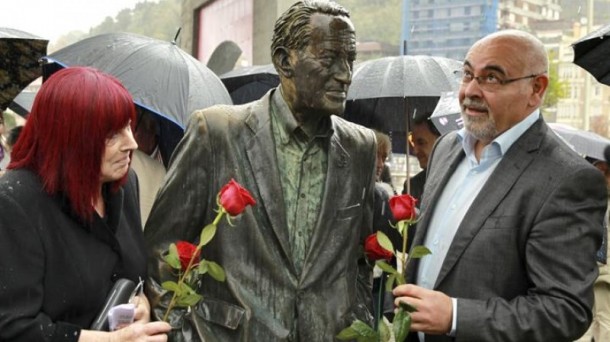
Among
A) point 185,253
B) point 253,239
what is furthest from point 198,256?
point 253,239

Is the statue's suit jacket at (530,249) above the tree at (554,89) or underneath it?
above

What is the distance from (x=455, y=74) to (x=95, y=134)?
13.8 ft

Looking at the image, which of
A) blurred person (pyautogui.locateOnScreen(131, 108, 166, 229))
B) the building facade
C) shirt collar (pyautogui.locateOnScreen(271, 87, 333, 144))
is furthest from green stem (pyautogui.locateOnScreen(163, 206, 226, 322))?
the building facade

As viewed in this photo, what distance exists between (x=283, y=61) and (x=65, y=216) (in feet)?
2.83

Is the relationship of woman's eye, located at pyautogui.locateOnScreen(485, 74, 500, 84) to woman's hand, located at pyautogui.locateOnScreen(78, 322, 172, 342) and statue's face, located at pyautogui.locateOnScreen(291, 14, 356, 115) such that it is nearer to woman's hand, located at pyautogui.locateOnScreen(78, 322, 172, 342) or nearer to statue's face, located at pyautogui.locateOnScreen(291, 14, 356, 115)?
statue's face, located at pyautogui.locateOnScreen(291, 14, 356, 115)

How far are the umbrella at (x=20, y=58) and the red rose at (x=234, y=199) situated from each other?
13.8 feet

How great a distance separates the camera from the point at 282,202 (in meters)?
3.25

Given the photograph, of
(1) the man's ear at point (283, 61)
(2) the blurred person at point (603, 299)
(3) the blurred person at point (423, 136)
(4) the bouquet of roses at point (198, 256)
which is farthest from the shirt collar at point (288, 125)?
(2) the blurred person at point (603, 299)

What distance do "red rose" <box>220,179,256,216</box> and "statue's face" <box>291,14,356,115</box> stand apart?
0.48m

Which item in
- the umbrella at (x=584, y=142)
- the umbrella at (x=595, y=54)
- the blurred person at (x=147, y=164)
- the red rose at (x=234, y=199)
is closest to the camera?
the red rose at (x=234, y=199)

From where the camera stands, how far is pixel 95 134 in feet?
9.87

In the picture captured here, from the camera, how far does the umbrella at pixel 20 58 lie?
673 cm

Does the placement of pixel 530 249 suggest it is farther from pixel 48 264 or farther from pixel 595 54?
pixel 595 54

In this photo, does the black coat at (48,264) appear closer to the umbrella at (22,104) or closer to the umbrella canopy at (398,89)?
the umbrella canopy at (398,89)
